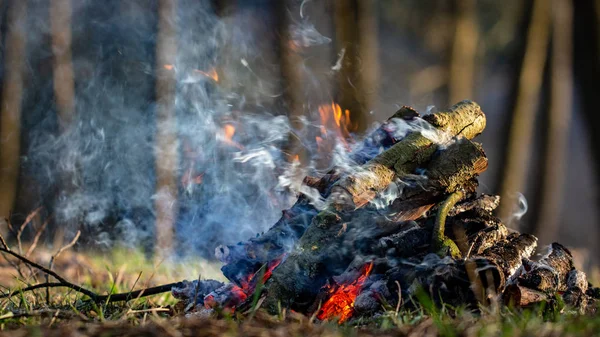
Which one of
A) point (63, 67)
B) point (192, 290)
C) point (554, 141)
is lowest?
point (192, 290)

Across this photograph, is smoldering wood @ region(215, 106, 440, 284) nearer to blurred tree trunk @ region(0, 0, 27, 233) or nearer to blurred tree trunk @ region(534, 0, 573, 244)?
blurred tree trunk @ region(534, 0, 573, 244)

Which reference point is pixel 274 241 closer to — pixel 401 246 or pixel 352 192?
pixel 352 192

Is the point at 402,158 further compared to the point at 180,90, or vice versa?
the point at 180,90

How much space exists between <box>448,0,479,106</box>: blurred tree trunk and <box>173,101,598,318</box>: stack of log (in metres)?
11.4

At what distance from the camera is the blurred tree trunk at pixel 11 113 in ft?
43.5

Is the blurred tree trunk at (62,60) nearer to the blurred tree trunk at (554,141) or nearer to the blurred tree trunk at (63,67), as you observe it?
the blurred tree trunk at (63,67)

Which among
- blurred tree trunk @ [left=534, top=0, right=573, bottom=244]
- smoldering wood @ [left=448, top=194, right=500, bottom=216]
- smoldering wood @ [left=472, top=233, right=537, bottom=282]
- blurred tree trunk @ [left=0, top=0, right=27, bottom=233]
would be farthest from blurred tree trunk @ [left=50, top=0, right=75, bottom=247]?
smoldering wood @ [left=472, top=233, right=537, bottom=282]

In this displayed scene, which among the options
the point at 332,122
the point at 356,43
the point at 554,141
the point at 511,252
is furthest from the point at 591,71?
the point at 511,252

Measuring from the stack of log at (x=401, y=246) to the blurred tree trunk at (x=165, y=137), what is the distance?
22.8ft

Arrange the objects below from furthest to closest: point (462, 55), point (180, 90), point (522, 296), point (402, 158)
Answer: point (462, 55), point (180, 90), point (402, 158), point (522, 296)

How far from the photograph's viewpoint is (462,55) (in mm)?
15023

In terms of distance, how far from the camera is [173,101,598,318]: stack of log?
117 inches

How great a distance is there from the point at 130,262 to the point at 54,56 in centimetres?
879

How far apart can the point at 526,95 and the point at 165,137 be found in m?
8.01
